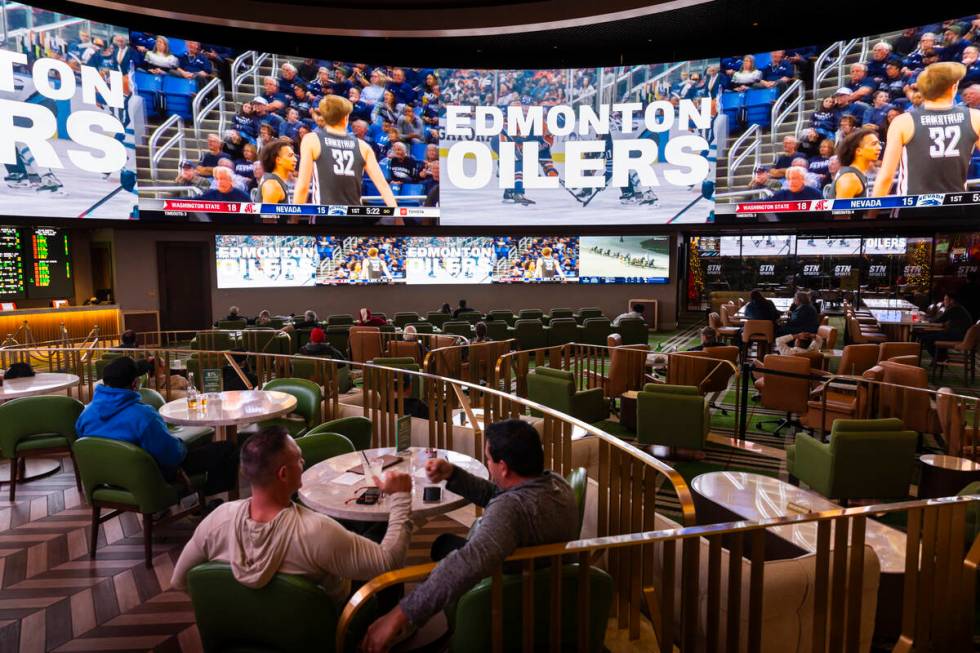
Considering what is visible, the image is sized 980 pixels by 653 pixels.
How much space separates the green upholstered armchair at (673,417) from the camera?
5895 millimetres

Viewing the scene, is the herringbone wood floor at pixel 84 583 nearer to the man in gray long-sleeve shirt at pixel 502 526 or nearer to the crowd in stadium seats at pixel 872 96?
the man in gray long-sleeve shirt at pixel 502 526

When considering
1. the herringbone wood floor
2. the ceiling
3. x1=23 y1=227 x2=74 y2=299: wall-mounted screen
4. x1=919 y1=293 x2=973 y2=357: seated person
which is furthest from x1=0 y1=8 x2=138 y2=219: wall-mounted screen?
x1=919 y1=293 x2=973 y2=357: seated person

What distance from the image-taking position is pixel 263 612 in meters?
2.06

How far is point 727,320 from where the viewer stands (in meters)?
13.2

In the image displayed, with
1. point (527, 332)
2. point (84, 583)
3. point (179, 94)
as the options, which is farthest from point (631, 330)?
point (179, 94)

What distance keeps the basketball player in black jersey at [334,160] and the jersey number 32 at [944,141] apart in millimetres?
12411

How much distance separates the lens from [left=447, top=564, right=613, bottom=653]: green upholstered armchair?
202cm

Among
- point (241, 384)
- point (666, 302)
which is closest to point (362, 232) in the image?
point (666, 302)

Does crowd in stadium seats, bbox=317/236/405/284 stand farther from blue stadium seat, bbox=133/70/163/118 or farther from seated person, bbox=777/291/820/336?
seated person, bbox=777/291/820/336

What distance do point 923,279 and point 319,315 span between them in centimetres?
1526

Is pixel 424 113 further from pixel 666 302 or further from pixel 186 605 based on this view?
pixel 186 605

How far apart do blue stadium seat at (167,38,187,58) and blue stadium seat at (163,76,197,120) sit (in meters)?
0.52

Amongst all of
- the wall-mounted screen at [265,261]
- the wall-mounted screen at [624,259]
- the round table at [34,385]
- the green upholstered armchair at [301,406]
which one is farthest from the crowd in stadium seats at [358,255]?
the green upholstered armchair at [301,406]

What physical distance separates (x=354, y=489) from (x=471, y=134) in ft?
46.3
